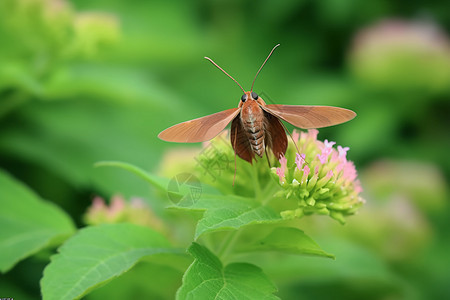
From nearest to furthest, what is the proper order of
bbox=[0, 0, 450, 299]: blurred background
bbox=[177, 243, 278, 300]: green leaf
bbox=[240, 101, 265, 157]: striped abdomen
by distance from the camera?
bbox=[177, 243, 278, 300]: green leaf, bbox=[240, 101, 265, 157]: striped abdomen, bbox=[0, 0, 450, 299]: blurred background

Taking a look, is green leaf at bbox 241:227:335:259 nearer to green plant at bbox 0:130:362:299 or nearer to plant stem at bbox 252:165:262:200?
green plant at bbox 0:130:362:299

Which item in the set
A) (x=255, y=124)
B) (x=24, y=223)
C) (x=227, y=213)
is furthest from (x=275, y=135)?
(x=24, y=223)

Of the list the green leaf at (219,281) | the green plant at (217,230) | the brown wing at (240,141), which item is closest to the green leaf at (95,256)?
the green plant at (217,230)

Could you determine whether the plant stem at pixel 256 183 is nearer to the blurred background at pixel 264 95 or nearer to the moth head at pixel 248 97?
the moth head at pixel 248 97

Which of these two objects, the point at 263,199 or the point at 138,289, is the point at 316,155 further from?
the point at 138,289

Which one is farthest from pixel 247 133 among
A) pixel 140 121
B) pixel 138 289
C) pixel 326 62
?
pixel 326 62

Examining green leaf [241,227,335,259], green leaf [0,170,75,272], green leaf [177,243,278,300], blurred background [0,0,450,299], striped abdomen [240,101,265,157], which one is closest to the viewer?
green leaf [177,243,278,300]

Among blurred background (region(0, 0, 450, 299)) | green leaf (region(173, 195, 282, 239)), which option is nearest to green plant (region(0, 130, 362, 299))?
green leaf (region(173, 195, 282, 239))

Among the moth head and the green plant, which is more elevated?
the moth head
